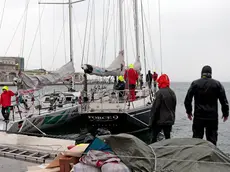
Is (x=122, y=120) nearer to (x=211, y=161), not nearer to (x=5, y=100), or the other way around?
(x=5, y=100)

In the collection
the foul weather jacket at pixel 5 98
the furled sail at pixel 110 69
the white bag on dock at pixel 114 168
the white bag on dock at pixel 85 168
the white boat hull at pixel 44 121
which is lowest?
the white boat hull at pixel 44 121

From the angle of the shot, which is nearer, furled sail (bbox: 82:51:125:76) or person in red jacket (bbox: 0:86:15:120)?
person in red jacket (bbox: 0:86:15:120)

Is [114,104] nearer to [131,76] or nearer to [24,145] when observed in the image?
[131,76]

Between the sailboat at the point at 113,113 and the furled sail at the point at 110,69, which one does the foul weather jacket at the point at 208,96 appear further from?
the furled sail at the point at 110,69

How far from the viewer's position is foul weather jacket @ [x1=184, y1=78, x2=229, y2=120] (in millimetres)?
5676

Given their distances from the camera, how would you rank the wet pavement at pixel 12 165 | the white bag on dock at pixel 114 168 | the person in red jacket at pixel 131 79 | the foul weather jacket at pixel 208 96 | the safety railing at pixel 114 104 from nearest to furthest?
1. the white bag on dock at pixel 114 168
2. the wet pavement at pixel 12 165
3. the foul weather jacket at pixel 208 96
4. the safety railing at pixel 114 104
5. the person in red jacket at pixel 131 79

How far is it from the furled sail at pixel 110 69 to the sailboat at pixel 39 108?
1767 mm

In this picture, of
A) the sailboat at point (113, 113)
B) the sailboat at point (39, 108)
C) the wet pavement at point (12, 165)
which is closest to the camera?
the wet pavement at point (12, 165)

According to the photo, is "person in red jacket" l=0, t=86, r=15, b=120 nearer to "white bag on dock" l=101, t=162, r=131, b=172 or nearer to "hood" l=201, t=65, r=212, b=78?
"hood" l=201, t=65, r=212, b=78

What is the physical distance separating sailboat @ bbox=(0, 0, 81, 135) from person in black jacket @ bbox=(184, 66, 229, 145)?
276 inches

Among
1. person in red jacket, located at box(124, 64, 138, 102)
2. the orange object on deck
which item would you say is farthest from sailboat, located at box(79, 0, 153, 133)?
the orange object on deck

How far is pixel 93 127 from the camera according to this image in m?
12.8

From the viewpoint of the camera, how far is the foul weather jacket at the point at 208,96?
5.68 metres

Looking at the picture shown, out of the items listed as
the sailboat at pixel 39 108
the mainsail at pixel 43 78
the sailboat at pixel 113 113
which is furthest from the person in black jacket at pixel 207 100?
the mainsail at pixel 43 78
